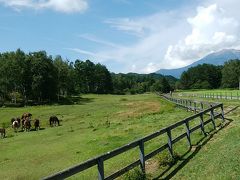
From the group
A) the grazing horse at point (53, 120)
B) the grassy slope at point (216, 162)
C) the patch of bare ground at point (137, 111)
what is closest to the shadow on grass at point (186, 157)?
the grassy slope at point (216, 162)

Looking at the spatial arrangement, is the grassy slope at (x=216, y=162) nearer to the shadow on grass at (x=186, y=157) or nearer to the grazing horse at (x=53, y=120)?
the shadow on grass at (x=186, y=157)

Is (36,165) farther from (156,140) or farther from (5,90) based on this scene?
(5,90)

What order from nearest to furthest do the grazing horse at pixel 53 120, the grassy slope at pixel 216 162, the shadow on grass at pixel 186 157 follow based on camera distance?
the grassy slope at pixel 216 162, the shadow on grass at pixel 186 157, the grazing horse at pixel 53 120

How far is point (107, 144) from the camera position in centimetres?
2545

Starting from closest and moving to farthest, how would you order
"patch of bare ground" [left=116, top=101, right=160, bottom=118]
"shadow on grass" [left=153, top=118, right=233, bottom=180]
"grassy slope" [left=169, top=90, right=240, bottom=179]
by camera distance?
"grassy slope" [left=169, top=90, right=240, bottom=179]
"shadow on grass" [left=153, top=118, right=233, bottom=180]
"patch of bare ground" [left=116, top=101, right=160, bottom=118]

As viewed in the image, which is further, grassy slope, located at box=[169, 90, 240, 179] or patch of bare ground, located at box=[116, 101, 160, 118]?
patch of bare ground, located at box=[116, 101, 160, 118]

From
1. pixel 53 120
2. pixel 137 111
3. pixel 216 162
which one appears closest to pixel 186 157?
pixel 216 162

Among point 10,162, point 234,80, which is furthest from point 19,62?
point 234,80

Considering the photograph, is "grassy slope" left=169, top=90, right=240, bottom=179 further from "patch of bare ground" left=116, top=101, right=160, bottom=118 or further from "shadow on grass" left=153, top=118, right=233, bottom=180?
"patch of bare ground" left=116, top=101, right=160, bottom=118

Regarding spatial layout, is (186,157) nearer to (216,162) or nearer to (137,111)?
(216,162)

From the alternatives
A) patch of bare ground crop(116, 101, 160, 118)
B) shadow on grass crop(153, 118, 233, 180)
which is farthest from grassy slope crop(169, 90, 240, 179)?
patch of bare ground crop(116, 101, 160, 118)

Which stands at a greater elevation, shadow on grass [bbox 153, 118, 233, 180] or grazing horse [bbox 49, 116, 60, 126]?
shadow on grass [bbox 153, 118, 233, 180]

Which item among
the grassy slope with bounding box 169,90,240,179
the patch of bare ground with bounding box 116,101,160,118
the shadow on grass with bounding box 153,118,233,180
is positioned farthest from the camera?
the patch of bare ground with bounding box 116,101,160,118

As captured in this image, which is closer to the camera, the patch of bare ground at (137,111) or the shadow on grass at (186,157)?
the shadow on grass at (186,157)
